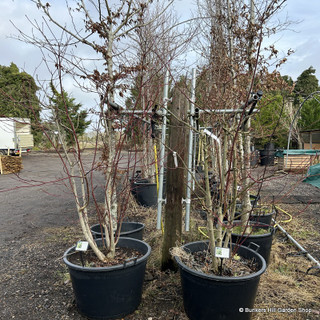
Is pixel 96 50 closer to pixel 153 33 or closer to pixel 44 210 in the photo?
pixel 153 33

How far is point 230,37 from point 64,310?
428 centimetres

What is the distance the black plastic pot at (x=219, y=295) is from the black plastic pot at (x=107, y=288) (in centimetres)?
41

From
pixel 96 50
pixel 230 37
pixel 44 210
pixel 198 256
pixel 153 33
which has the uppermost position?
pixel 153 33

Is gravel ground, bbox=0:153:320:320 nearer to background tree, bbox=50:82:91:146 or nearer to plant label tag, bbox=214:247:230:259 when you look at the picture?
background tree, bbox=50:82:91:146

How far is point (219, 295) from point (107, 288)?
31.2 inches

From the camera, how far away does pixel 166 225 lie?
279 centimetres

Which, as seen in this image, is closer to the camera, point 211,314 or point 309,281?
point 211,314

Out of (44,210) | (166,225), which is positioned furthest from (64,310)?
(44,210)

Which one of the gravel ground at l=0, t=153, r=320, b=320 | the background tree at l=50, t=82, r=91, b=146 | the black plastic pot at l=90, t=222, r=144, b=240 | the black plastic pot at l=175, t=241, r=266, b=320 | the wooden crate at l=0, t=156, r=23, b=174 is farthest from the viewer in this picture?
the wooden crate at l=0, t=156, r=23, b=174

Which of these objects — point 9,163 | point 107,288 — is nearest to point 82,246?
point 107,288

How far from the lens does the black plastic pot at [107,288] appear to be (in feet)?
6.64

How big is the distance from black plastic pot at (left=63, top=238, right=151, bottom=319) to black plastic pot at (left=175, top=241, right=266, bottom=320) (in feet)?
1.35

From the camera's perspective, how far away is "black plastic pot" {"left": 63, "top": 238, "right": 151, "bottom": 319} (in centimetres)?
202

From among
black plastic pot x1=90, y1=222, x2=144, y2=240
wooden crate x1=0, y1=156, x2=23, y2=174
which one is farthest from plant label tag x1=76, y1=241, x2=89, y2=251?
wooden crate x1=0, y1=156, x2=23, y2=174
